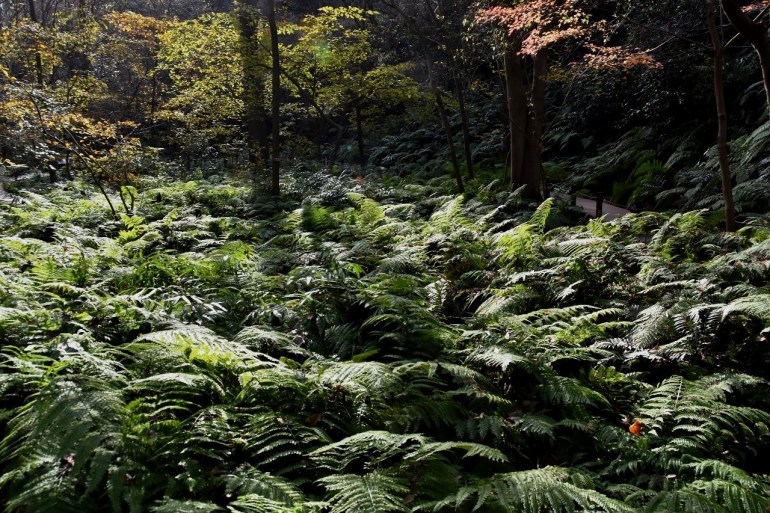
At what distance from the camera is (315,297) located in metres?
4.51

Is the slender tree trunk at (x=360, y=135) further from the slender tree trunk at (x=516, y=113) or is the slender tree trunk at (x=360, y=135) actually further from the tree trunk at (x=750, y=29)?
the tree trunk at (x=750, y=29)

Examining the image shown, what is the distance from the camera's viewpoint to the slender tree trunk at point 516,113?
34.2 ft

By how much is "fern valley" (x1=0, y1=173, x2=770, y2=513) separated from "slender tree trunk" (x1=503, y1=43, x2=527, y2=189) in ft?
16.7

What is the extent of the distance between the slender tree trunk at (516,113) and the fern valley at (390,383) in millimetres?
5077

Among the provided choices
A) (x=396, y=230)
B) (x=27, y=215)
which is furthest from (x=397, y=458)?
(x=27, y=215)

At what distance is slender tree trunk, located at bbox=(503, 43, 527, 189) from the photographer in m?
10.4

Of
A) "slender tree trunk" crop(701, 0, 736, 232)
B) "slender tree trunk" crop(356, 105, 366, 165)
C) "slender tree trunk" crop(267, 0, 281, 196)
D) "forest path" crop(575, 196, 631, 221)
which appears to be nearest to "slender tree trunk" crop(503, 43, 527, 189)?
"forest path" crop(575, 196, 631, 221)

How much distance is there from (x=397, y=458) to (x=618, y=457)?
1129 mm

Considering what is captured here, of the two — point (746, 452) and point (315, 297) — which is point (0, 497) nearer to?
point (315, 297)

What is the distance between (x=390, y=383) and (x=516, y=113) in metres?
8.95

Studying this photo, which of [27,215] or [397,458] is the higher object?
[27,215]

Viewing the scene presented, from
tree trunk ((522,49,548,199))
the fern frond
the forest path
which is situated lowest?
the fern frond

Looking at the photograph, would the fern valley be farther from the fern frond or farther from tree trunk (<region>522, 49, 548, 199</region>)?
tree trunk (<region>522, 49, 548, 199</region>)

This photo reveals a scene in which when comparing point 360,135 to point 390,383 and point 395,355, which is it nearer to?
point 395,355
